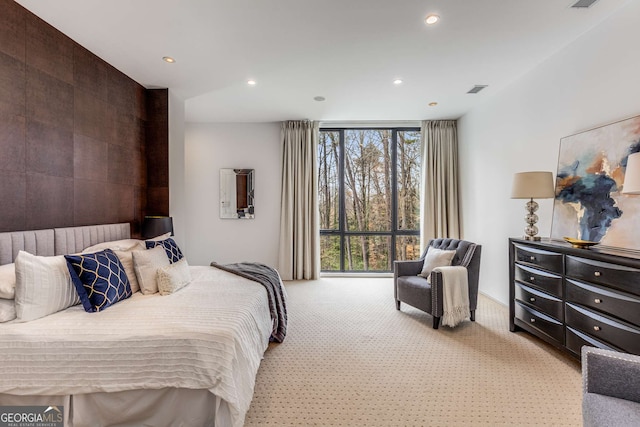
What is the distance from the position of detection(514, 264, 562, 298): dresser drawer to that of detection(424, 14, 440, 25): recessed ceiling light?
7.70 feet

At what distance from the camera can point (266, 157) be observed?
532 centimetres

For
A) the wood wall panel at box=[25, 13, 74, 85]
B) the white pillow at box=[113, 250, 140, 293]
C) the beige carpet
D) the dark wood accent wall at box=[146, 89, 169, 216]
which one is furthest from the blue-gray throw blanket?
the wood wall panel at box=[25, 13, 74, 85]

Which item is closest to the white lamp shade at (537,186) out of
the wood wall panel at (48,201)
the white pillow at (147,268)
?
the white pillow at (147,268)

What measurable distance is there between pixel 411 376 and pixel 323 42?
9.73 feet

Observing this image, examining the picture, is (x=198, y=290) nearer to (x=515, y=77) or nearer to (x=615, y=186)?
(x=615, y=186)

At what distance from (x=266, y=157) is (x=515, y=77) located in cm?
385

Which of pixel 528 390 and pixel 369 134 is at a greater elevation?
pixel 369 134

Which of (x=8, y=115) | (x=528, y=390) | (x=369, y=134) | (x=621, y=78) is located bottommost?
(x=528, y=390)

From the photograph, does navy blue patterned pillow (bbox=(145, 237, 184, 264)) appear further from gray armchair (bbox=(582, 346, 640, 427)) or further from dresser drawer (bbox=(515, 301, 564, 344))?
dresser drawer (bbox=(515, 301, 564, 344))

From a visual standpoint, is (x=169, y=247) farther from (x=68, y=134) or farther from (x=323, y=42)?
(x=323, y=42)

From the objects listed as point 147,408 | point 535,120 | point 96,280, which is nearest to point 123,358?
point 147,408

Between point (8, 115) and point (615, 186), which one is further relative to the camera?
point (615, 186)

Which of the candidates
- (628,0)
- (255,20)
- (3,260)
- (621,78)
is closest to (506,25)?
(628,0)

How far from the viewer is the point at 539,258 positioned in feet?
8.55
